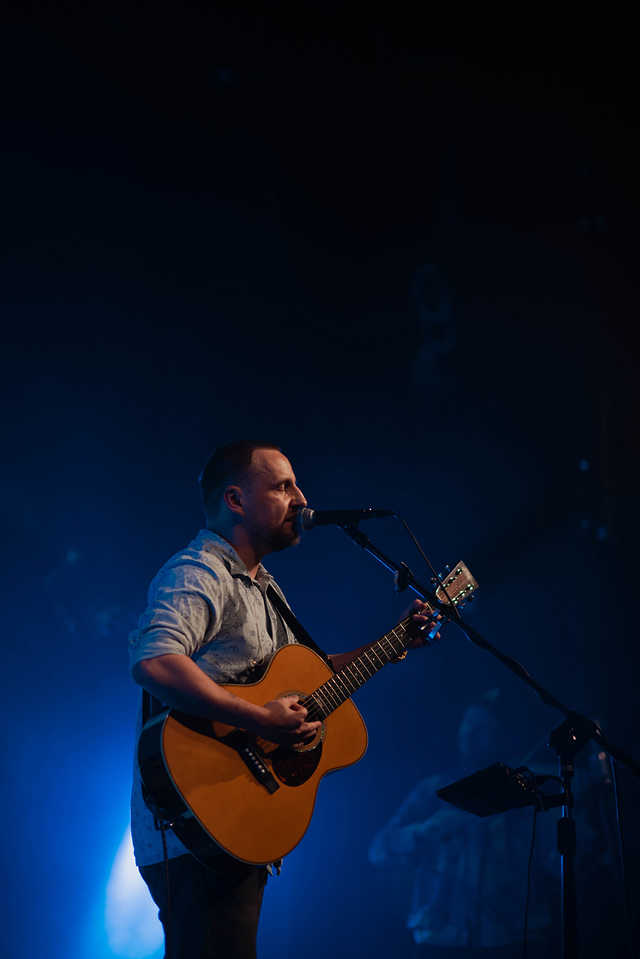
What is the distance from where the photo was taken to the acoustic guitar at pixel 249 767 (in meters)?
2.07

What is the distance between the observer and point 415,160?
5.46 m

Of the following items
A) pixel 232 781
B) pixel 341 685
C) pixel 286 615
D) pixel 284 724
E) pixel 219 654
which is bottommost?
pixel 232 781

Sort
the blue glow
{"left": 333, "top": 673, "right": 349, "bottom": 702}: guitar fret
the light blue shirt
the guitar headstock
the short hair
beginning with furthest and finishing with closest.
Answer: the blue glow → the guitar headstock → the short hair → {"left": 333, "top": 673, "right": 349, "bottom": 702}: guitar fret → the light blue shirt

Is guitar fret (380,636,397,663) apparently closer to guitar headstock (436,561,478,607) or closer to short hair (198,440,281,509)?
guitar headstock (436,561,478,607)

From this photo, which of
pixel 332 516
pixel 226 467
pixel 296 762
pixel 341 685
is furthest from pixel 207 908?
pixel 226 467

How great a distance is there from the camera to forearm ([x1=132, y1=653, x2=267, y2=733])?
82.0 inches

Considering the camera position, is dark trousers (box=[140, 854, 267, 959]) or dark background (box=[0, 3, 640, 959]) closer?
dark trousers (box=[140, 854, 267, 959])

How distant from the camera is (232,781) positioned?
7.16ft

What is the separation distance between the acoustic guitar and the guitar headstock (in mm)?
559

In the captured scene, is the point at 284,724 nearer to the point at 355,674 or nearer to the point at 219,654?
the point at 219,654

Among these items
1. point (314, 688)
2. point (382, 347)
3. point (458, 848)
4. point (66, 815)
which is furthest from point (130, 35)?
point (458, 848)

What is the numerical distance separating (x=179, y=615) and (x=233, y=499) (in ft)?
2.32

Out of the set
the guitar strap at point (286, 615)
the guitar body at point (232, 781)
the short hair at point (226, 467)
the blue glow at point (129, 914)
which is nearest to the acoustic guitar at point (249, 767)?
the guitar body at point (232, 781)

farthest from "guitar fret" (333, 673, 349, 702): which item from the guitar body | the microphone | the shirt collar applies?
the microphone
